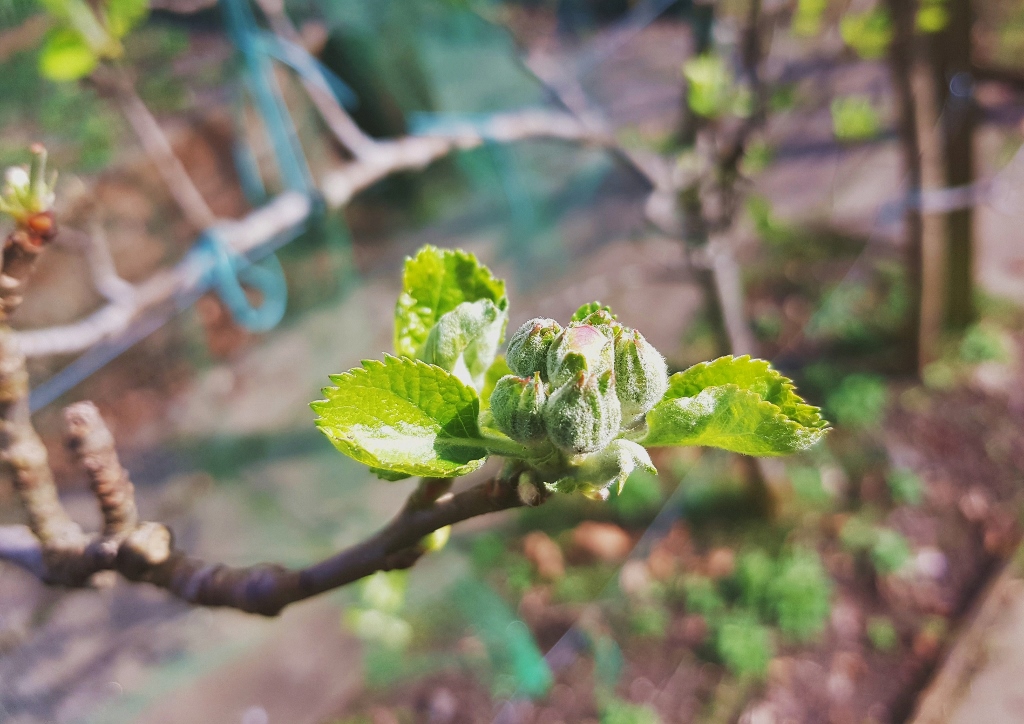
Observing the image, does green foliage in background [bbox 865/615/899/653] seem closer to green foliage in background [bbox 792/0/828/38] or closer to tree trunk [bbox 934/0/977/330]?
tree trunk [bbox 934/0/977/330]

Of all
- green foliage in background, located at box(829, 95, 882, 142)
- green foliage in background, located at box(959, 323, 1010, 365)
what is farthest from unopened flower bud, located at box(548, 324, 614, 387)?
green foliage in background, located at box(829, 95, 882, 142)

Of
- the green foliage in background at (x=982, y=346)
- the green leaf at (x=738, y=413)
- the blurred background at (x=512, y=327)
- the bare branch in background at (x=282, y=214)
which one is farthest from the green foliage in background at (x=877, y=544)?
the green leaf at (x=738, y=413)

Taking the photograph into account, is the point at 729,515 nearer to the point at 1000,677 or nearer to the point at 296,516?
the point at 1000,677

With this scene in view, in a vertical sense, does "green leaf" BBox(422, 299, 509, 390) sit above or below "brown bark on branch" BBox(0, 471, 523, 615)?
above

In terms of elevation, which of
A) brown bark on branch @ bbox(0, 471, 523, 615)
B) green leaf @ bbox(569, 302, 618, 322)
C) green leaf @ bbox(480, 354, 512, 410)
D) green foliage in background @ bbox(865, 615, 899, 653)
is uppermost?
green leaf @ bbox(569, 302, 618, 322)

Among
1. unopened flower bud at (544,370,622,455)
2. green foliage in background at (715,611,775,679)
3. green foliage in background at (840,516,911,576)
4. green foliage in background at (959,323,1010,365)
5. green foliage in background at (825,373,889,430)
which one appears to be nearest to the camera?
unopened flower bud at (544,370,622,455)

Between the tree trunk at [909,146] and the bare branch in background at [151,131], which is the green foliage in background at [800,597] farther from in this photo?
the bare branch in background at [151,131]

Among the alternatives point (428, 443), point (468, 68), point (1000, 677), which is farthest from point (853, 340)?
point (428, 443)
